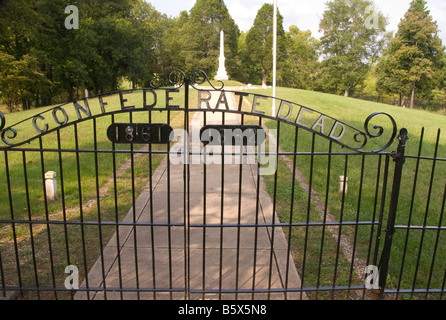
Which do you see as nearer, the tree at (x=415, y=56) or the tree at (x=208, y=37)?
the tree at (x=415, y=56)

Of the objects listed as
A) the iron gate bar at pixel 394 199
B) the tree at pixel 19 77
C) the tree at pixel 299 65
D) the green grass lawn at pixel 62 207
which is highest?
the tree at pixel 299 65

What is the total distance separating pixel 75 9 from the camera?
33.3 m

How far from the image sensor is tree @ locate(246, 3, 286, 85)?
165 feet

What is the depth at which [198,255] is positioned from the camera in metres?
4.36

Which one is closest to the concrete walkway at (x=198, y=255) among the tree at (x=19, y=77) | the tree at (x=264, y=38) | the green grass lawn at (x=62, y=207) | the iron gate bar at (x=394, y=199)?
the green grass lawn at (x=62, y=207)

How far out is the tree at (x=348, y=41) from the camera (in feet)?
158

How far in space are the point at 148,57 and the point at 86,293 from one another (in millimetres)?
49937

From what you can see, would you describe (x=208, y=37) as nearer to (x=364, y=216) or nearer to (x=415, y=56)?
(x=415, y=56)

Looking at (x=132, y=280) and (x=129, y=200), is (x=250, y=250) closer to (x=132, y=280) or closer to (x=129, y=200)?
(x=132, y=280)

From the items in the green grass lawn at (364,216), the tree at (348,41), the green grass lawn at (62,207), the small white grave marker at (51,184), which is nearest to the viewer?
the green grass lawn at (62,207)

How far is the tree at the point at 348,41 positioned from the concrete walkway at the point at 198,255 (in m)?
46.3

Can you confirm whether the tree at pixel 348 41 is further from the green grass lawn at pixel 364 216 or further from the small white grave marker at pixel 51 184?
the small white grave marker at pixel 51 184

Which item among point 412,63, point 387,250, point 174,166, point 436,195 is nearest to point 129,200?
point 174,166

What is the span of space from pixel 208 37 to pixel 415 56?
91.1 ft
